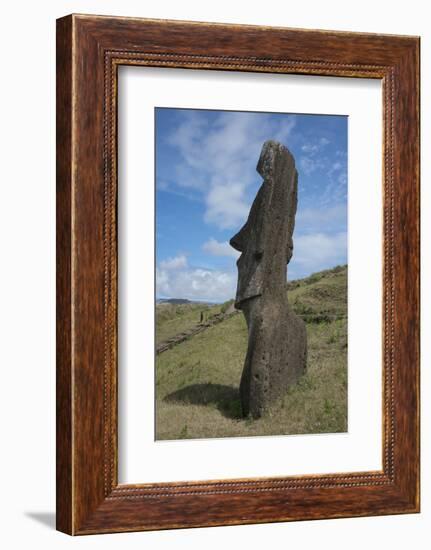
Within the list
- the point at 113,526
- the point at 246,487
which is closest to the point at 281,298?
the point at 246,487

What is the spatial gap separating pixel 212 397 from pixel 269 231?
923 mm

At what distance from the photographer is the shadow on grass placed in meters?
5.43

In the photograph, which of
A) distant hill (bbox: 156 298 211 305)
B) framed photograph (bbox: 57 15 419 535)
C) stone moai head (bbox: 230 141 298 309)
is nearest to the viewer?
framed photograph (bbox: 57 15 419 535)

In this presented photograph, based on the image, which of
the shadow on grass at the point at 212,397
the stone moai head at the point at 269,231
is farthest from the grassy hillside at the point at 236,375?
the stone moai head at the point at 269,231

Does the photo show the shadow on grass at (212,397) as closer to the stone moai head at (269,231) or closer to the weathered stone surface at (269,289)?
the weathered stone surface at (269,289)

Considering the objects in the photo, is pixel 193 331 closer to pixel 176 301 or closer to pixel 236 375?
pixel 176 301

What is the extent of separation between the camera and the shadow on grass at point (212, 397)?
5426 mm

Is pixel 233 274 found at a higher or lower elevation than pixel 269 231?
lower

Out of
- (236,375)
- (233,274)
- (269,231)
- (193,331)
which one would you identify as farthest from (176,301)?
(269,231)

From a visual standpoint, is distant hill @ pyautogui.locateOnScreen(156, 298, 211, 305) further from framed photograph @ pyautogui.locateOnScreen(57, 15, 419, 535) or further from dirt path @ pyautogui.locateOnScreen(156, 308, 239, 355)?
dirt path @ pyautogui.locateOnScreen(156, 308, 239, 355)

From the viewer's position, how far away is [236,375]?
566cm

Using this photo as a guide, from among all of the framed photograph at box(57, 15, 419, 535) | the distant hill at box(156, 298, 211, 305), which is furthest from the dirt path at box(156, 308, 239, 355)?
the distant hill at box(156, 298, 211, 305)

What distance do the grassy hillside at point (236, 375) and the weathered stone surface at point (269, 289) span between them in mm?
58

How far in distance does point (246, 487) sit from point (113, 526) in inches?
27.2
